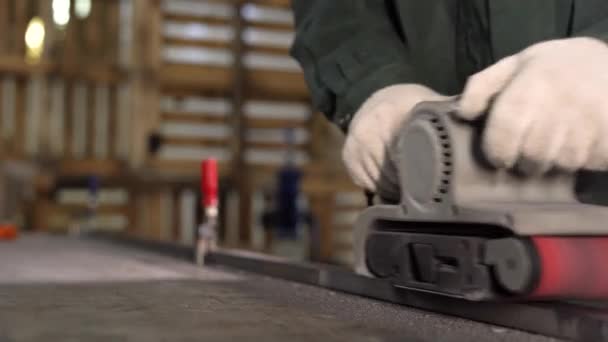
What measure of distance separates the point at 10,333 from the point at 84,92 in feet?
14.3

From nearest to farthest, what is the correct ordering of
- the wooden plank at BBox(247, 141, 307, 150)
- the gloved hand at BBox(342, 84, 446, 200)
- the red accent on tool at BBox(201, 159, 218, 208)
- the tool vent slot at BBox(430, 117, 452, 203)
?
1. the tool vent slot at BBox(430, 117, 452, 203)
2. the gloved hand at BBox(342, 84, 446, 200)
3. the red accent on tool at BBox(201, 159, 218, 208)
4. the wooden plank at BBox(247, 141, 307, 150)

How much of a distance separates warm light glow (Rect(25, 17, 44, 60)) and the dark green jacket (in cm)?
373

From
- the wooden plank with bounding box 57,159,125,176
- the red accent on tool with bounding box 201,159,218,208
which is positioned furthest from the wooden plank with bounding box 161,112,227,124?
the red accent on tool with bounding box 201,159,218,208

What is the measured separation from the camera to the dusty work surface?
2.62ft

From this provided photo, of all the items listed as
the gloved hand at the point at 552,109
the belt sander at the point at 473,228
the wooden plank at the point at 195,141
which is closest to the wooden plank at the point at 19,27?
the wooden plank at the point at 195,141

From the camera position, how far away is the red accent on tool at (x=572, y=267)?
2.77 ft

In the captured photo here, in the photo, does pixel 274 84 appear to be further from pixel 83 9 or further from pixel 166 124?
pixel 83 9

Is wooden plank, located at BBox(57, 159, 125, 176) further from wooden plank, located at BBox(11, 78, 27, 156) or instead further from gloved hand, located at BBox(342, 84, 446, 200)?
gloved hand, located at BBox(342, 84, 446, 200)

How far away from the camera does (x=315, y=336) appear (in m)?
0.79

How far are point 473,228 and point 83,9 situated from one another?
14.7ft

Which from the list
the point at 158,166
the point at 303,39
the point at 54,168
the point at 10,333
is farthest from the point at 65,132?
the point at 10,333

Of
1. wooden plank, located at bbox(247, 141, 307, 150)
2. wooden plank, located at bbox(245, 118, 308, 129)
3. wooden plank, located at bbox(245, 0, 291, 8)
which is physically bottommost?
wooden plank, located at bbox(247, 141, 307, 150)

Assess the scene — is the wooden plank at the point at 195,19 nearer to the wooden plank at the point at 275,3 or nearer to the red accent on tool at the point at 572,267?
the wooden plank at the point at 275,3

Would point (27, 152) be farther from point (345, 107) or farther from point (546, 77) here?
point (546, 77)
